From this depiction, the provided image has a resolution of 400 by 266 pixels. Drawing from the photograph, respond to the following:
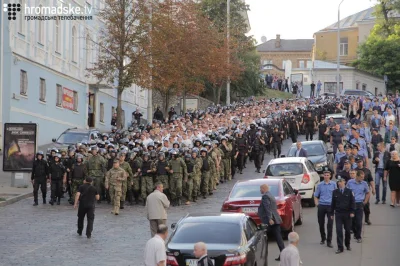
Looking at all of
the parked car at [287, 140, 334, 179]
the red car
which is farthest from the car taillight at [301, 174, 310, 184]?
the parked car at [287, 140, 334, 179]

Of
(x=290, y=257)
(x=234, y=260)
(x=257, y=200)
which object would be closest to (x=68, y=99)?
(x=257, y=200)

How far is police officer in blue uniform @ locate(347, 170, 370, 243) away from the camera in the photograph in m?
20.5

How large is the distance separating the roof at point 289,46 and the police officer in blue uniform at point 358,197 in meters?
143

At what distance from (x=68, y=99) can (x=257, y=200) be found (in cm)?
2989

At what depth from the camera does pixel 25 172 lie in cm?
3038

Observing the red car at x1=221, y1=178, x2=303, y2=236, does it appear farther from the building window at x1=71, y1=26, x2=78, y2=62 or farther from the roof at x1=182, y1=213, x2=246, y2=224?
the building window at x1=71, y1=26, x2=78, y2=62

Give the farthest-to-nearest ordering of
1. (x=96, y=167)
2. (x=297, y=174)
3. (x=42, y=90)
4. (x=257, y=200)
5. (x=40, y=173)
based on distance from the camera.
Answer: (x=42, y=90), (x=40, y=173), (x=96, y=167), (x=297, y=174), (x=257, y=200)

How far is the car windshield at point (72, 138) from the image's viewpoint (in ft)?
117

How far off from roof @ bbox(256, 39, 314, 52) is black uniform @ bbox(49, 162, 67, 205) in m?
137

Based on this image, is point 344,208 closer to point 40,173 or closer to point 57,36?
point 40,173

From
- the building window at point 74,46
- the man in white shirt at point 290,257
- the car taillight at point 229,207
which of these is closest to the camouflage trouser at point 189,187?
the car taillight at point 229,207

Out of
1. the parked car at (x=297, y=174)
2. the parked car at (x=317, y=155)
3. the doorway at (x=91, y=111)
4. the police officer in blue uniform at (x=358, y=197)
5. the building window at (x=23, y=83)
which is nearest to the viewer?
the police officer in blue uniform at (x=358, y=197)

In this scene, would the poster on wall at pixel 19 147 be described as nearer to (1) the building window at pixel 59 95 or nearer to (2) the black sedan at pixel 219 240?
(2) the black sedan at pixel 219 240

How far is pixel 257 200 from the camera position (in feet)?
66.2
